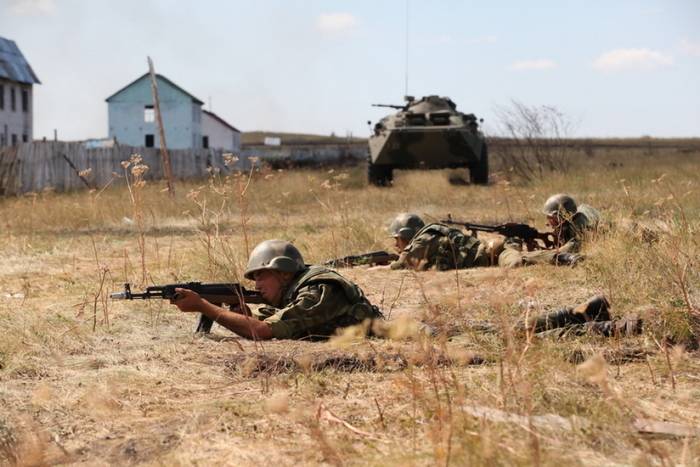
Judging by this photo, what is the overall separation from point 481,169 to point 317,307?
1766 cm

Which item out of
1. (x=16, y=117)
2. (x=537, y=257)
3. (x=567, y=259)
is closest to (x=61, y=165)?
(x=537, y=257)

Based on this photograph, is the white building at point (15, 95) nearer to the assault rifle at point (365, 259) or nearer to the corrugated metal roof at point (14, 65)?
the corrugated metal roof at point (14, 65)

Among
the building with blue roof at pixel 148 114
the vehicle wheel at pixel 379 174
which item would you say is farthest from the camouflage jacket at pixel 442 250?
the building with blue roof at pixel 148 114

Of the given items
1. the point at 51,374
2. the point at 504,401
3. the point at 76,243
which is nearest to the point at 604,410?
the point at 504,401

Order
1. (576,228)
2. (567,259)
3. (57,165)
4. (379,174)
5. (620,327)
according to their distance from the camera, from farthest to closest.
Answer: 1. (57,165)
2. (379,174)
3. (576,228)
4. (567,259)
5. (620,327)

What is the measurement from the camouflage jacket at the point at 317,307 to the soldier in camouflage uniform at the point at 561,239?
3012 millimetres

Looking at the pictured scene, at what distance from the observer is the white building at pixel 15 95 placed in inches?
1852

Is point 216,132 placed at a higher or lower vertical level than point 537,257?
higher

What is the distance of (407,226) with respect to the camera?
31.8 ft

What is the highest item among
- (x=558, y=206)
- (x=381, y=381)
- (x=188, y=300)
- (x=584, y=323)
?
(x=558, y=206)

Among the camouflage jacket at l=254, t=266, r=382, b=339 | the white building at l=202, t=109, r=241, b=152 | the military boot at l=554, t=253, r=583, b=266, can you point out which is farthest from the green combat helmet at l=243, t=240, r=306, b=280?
the white building at l=202, t=109, r=241, b=152

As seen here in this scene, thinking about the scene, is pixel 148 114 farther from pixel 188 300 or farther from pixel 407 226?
pixel 188 300

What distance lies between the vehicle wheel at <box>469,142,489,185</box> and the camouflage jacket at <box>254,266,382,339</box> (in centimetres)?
1693

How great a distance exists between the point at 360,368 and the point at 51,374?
1.55m
